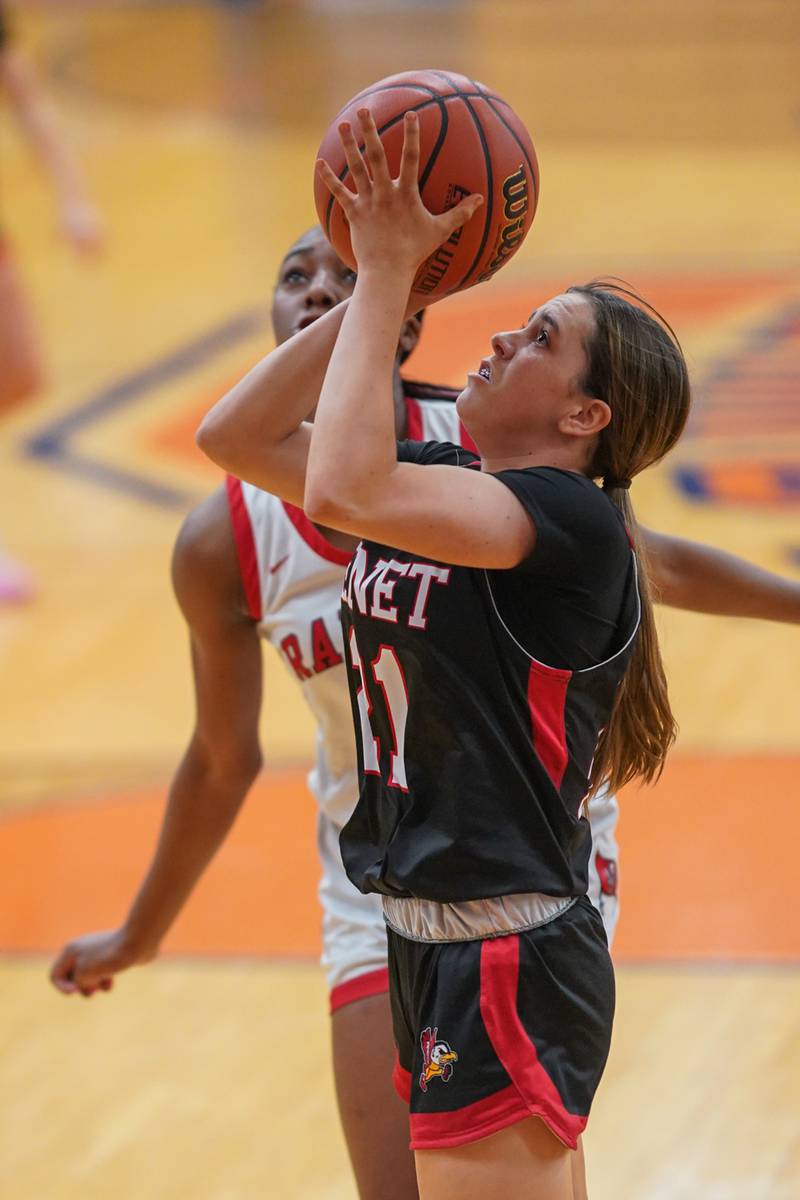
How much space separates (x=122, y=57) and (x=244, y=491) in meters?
17.0

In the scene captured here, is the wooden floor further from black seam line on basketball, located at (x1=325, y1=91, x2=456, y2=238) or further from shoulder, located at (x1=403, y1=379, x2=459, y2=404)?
black seam line on basketball, located at (x1=325, y1=91, x2=456, y2=238)

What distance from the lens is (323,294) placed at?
9.73 feet

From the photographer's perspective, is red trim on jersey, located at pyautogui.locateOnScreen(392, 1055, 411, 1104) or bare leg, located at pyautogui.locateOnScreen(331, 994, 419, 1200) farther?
bare leg, located at pyautogui.locateOnScreen(331, 994, 419, 1200)

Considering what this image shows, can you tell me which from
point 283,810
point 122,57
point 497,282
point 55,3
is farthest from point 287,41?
point 283,810

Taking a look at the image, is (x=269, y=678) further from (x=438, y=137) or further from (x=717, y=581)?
(x=438, y=137)

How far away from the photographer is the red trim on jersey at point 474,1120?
2.33 meters

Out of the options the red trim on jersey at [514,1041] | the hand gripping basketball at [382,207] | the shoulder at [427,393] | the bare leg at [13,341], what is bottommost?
the bare leg at [13,341]

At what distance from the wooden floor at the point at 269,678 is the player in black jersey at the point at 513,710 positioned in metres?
1.76

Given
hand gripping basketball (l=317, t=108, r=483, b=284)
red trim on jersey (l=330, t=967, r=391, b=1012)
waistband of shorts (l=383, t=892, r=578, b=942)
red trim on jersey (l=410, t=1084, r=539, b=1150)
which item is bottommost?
→ red trim on jersey (l=330, t=967, r=391, b=1012)

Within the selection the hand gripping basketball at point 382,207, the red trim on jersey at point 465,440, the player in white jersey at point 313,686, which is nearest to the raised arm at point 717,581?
the player in white jersey at point 313,686

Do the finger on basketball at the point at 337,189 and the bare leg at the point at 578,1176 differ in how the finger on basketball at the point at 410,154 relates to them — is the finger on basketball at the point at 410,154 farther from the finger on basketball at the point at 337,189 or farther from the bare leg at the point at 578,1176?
the bare leg at the point at 578,1176

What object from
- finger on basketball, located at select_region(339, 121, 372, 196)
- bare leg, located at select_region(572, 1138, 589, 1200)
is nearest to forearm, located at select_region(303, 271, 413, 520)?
finger on basketball, located at select_region(339, 121, 372, 196)

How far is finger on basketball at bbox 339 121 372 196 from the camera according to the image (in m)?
2.21

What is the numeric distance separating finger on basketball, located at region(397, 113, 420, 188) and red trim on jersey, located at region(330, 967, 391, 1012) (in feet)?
4.82
